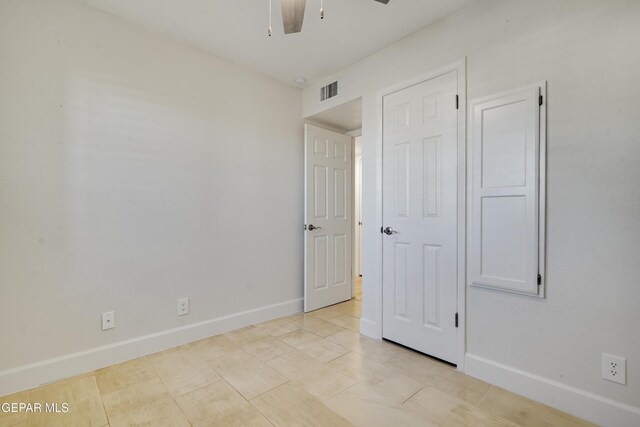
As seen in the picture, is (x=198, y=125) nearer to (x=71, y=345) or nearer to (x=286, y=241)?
(x=286, y=241)

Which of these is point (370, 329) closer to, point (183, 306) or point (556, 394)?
point (556, 394)

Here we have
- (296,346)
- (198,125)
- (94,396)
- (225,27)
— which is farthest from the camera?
(198,125)

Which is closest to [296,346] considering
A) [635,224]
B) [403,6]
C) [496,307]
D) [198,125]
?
[496,307]

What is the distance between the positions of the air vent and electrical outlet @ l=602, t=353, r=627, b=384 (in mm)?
2829

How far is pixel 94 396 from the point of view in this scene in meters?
1.76

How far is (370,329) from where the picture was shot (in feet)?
8.69

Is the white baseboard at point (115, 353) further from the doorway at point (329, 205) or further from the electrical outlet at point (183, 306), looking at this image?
the doorway at point (329, 205)

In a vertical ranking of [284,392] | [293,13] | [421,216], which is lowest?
[284,392]

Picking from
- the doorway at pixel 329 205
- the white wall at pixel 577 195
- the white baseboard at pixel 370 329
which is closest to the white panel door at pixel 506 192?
the white wall at pixel 577 195

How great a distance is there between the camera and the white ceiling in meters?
2.04

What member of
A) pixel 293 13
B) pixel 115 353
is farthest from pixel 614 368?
pixel 115 353

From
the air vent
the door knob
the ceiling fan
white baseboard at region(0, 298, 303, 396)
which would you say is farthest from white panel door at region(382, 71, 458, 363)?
white baseboard at region(0, 298, 303, 396)

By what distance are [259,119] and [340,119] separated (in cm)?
98

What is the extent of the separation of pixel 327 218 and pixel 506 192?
198 cm
